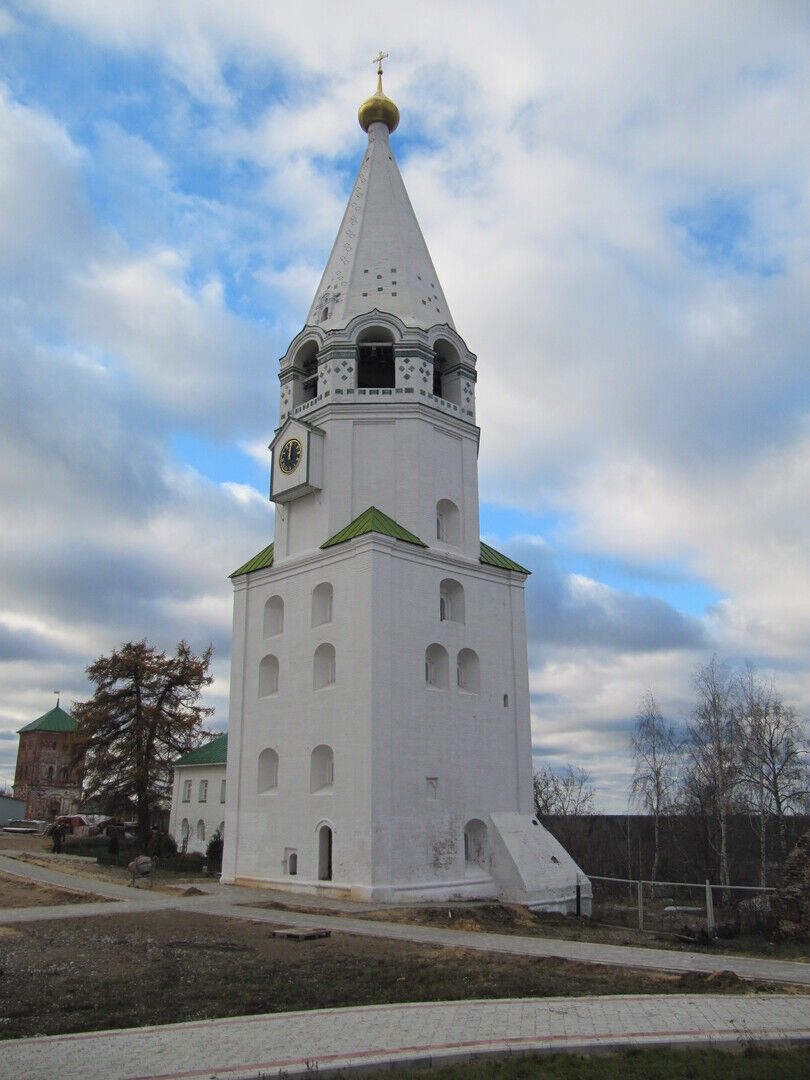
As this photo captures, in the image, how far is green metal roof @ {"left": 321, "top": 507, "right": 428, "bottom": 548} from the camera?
876 inches

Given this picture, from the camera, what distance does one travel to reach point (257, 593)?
83.9ft

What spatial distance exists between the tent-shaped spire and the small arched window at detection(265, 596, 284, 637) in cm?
839

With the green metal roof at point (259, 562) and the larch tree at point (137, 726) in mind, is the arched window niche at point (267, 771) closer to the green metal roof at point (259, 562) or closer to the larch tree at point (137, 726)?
the green metal roof at point (259, 562)

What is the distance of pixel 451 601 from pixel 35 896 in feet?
41.5

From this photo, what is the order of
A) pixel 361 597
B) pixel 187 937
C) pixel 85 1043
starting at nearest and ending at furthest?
pixel 85 1043 < pixel 187 937 < pixel 361 597

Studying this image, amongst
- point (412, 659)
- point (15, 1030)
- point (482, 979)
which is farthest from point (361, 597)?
point (15, 1030)

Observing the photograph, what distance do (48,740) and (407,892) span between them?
188 ft

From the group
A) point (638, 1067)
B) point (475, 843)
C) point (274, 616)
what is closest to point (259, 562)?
point (274, 616)

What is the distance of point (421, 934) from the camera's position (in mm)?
15141

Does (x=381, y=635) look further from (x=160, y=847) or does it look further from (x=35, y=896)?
(x=160, y=847)

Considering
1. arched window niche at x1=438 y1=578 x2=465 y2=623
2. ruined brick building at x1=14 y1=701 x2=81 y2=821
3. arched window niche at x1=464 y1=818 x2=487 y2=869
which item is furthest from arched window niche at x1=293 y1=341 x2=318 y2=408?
ruined brick building at x1=14 y1=701 x2=81 y2=821

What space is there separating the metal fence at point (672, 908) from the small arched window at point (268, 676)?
9.98 meters

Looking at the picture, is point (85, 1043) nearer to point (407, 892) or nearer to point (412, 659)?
point (407, 892)

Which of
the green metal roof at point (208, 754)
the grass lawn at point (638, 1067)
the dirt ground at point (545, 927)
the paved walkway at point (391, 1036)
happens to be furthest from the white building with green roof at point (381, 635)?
the green metal roof at point (208, 754)
